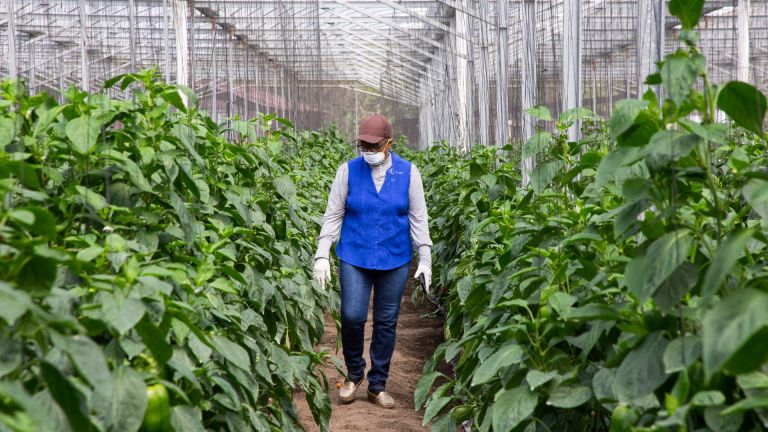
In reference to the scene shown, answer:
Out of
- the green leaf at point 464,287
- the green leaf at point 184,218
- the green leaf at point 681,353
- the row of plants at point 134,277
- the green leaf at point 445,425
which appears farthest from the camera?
the green leaf at point 464,287

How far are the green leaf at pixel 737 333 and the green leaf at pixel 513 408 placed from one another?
0.99 metres

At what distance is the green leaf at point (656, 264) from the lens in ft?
6.11

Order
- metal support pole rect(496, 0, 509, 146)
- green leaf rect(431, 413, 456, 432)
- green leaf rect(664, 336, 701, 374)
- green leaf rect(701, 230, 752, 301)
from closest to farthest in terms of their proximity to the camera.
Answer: green leaf rect(701, 230, 752, 301)
green leaf rect(664, 336, 701, 374)
green leaf rect(431, 413, 456, 432)
metal support pole rect(496, 0, 509, 146)

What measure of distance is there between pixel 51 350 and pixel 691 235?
1334mm

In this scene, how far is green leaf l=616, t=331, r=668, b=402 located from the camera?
1.93 metres

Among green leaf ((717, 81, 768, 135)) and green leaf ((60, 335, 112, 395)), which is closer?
green leaf ((60, 335, 112, 395))

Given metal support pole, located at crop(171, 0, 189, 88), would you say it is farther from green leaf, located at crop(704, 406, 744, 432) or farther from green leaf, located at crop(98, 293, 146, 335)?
green leaf, located at crop(704, 406, 744, 432)

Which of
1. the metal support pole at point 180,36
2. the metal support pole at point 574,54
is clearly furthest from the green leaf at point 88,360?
the metal support pole at point 180,36

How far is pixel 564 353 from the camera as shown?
8.70 ft


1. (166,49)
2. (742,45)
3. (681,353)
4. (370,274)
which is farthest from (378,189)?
(742,45)

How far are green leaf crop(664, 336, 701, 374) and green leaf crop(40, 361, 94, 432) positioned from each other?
1098mm

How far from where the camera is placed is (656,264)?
1.89m

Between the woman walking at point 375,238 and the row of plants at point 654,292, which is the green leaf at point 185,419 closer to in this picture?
the row of plants at point 654,292

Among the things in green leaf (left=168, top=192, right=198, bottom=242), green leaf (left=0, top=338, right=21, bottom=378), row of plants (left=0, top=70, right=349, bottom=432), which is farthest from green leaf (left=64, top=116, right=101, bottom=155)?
green leaf (left=0, top=338, right=21, bottom=378)
